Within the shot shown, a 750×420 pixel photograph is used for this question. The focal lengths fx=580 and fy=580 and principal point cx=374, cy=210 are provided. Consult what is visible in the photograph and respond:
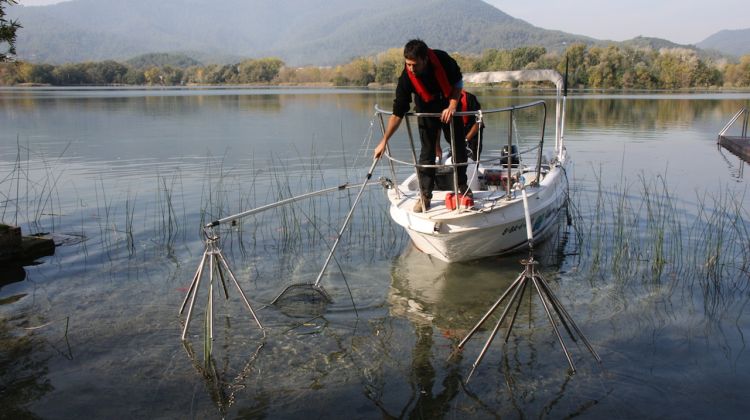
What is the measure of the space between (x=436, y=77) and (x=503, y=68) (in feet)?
299

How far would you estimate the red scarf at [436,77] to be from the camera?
659cm

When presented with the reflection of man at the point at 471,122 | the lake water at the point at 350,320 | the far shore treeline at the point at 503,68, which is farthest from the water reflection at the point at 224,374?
the far shore treeline at the point at 503,68

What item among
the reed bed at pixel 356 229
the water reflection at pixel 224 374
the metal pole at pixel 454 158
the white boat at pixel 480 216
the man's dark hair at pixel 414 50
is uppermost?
the man's dark hair at pixel 414 50

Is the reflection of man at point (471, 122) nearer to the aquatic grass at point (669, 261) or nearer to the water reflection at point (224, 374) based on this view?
the aquatic grass at point (669, 261)

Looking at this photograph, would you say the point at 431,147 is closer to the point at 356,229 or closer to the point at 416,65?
the point at 416,65

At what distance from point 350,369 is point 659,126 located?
2671 centimetres

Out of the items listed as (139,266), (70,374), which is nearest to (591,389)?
(70,374)

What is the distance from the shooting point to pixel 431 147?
24.2ft

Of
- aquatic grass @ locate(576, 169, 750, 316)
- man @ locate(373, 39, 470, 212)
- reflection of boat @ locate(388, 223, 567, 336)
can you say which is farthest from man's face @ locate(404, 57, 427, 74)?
aquatic grass @ locate(576, 169, 750, 316)

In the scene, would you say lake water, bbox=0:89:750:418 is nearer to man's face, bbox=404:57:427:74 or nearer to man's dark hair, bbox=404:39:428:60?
man's face, bbox=404:57:427:74

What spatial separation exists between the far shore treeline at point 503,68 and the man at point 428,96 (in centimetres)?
6665

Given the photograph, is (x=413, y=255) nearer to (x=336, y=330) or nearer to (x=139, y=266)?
(x=336, y=330)

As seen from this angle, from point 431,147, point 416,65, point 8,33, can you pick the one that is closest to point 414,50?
point 416,65

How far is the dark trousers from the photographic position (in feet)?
23.4
